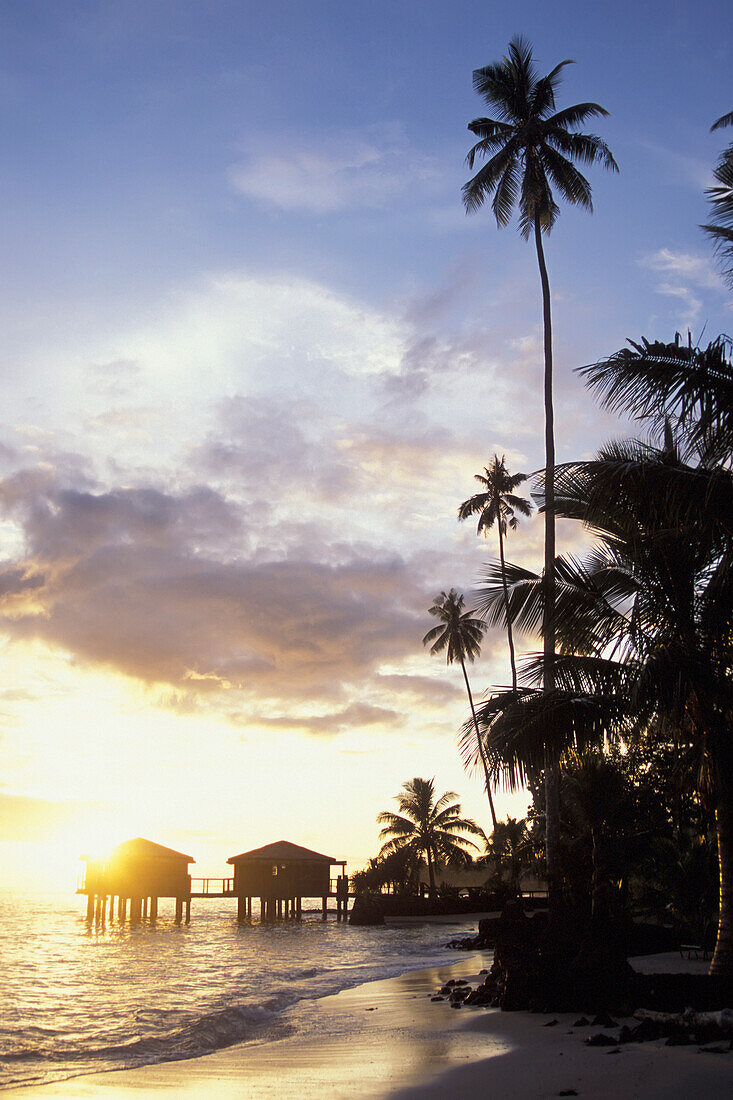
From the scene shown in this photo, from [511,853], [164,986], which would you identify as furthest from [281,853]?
[164,986]

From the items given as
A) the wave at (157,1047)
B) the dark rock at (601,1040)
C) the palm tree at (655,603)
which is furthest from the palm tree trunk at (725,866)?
the wave at (157,1047)

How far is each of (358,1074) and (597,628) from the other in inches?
238

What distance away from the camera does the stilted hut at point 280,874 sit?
51844mm

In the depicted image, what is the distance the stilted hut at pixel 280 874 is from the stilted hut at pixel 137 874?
11.1 feet

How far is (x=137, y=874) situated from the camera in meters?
52.1

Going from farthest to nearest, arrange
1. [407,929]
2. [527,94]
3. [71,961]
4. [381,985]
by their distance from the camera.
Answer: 1. [407,929]
2. [71,961]
3. [527,94]
4. [381,985]

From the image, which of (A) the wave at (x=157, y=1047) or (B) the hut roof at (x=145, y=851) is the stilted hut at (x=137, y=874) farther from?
(A) the wave at (x=157, y=1047)

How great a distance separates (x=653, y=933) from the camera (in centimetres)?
2109

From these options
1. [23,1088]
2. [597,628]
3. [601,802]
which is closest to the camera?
[23,1088]

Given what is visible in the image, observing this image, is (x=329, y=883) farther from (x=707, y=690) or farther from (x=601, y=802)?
(x=707, y=690)

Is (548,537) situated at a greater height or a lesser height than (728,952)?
greater

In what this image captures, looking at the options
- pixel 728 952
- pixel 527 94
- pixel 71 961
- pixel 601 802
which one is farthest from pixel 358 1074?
pixel 71 961

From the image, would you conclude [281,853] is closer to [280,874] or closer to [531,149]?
[280,874]

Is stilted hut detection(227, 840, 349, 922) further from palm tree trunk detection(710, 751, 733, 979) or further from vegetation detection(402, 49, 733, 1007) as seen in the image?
palm tree trunk detection(710, 751, 733, 979)
